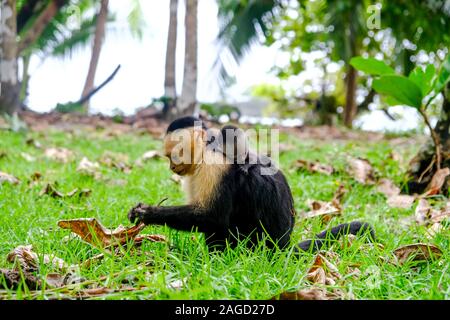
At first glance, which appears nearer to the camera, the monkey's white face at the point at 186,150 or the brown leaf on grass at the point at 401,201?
the monkey's white face at the point at 186,150

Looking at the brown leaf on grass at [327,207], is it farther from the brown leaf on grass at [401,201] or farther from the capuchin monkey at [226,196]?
the capuchin monkey at [226,196]

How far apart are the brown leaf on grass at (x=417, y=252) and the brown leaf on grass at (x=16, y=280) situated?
1821 mm

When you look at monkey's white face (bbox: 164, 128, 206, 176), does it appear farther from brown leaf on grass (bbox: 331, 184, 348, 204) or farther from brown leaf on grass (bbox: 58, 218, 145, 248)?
brown leaf on grass (bbox: 331, 184, 348, 204)

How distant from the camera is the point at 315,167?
5.99 m

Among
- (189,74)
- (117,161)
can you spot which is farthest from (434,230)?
(189,74)

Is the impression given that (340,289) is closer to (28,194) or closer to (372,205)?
(372,205)

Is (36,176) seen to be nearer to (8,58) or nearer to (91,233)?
(91,233)

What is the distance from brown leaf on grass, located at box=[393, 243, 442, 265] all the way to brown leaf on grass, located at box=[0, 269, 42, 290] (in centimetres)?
182

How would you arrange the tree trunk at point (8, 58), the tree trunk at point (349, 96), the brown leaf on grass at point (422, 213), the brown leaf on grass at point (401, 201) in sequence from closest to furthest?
the brown leaf on grass at point (422, 213), the brown leaf on grass at point (401, 201), the tree trunk at point (8, 58), the tree trunk at point (349, 96)

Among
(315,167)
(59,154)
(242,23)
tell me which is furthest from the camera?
(242,23)

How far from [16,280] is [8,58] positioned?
6.98m

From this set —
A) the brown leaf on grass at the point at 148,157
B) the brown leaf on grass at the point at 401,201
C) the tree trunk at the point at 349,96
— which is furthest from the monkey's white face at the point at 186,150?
the tree trunk at the point at 349,96

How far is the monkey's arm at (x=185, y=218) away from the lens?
312cm

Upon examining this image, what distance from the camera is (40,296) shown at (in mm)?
2156
